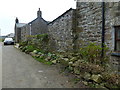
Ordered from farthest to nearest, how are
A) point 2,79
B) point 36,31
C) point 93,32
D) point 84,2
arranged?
point 36,31 < point 84,2 < point 93,32 < point 2,79

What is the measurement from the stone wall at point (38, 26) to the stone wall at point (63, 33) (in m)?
13.4

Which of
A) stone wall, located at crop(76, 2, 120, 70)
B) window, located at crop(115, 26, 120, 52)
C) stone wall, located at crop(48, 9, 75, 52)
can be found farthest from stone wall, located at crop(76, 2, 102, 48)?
window, located at crop(115, 26, 120, 52)

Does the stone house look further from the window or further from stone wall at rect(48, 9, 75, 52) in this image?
the window

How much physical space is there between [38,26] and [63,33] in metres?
16.7

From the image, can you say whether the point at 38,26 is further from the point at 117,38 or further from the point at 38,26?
the point at 117,38

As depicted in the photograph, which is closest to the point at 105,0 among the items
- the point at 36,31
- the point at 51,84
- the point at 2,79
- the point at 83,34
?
the point at 83,34

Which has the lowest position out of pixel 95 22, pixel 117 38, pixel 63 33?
pixel 117 38

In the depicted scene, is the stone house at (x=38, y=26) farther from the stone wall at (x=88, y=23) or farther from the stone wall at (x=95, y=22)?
the stone wall at (x=95, y=22)

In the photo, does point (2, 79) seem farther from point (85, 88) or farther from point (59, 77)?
point (85, 88)

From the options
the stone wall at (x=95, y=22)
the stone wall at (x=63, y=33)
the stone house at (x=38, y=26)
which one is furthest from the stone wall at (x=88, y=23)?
the stone house at (x=38, y=26)

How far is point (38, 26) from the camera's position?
25.0 metres

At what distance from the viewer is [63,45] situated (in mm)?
9141

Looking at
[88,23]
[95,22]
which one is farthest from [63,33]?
[95,22]

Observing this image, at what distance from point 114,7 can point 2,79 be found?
5.76 meters
